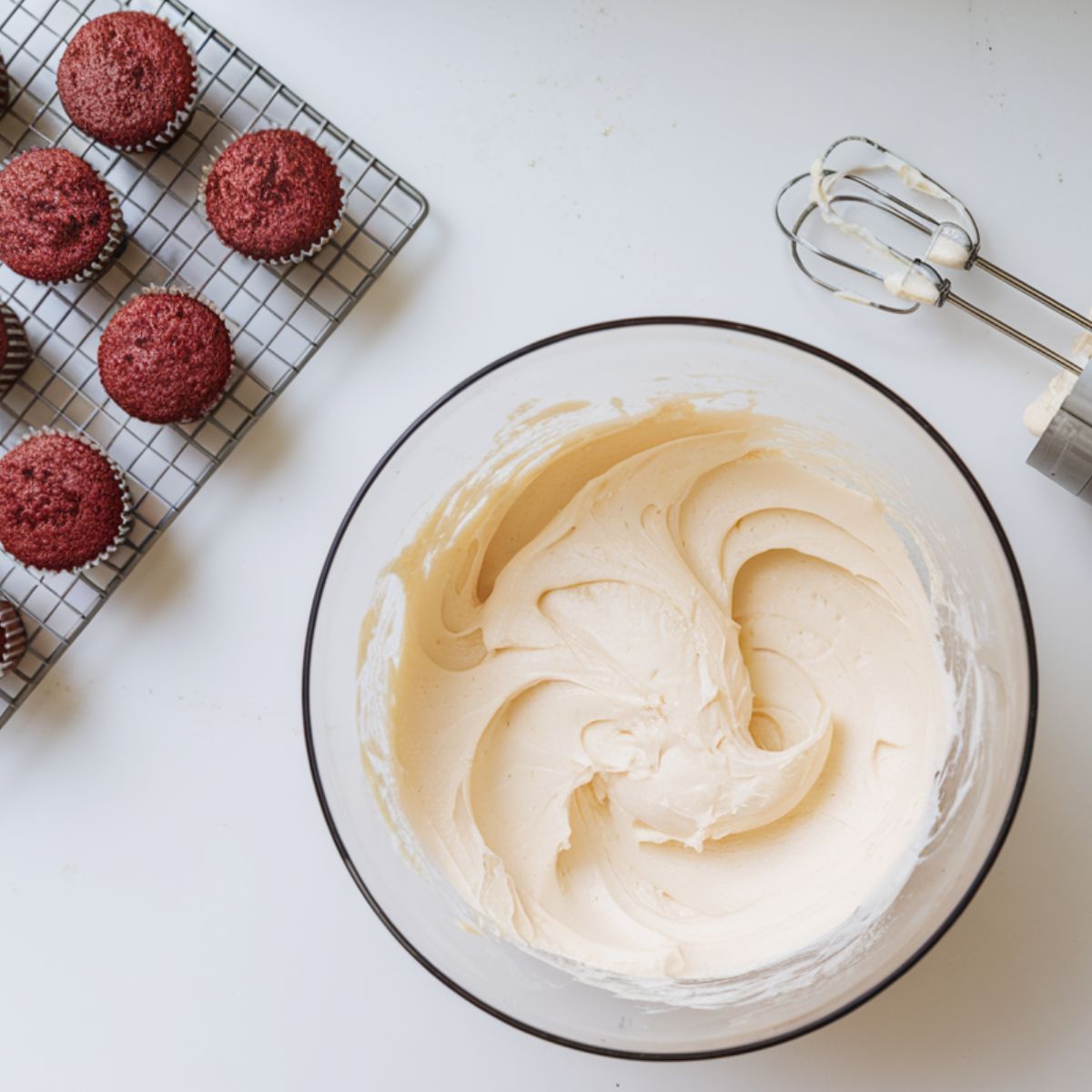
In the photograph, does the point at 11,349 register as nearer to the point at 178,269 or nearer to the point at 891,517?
the point at 178,269

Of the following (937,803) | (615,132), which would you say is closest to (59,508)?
(615,132)

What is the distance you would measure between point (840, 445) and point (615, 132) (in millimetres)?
521

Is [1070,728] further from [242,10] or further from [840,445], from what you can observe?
[242,10]

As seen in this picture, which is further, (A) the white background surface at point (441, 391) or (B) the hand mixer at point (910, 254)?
(A) the white background surface at point (441, 391)

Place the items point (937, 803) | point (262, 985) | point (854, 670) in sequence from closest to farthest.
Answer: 1. point (937, 803)
2. point (854, 670)
3. point (262, 985)

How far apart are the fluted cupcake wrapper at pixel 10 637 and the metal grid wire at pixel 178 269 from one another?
36 mm

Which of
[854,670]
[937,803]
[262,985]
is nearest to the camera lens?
Result: [937,803]

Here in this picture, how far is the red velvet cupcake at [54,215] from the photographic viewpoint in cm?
145

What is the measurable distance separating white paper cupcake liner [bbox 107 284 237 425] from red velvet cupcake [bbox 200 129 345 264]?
9 cm

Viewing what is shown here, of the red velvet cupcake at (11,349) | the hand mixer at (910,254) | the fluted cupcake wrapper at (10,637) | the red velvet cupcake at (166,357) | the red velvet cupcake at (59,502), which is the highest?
the hand mixer at (910,254)

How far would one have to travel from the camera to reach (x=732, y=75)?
148 cm

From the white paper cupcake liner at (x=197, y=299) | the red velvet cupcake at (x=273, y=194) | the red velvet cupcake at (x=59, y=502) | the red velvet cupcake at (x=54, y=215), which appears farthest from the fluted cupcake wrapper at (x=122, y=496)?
the red velvet cupcake at (x=273, y=194)

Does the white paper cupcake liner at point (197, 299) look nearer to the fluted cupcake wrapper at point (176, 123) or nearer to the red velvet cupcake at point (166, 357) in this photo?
the red velvet cupcake at point (166, 357)

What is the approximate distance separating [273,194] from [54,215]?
293 millimetres
